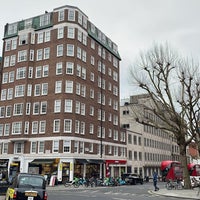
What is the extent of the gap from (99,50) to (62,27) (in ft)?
33.0

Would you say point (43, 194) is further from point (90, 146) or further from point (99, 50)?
point (99, 50)

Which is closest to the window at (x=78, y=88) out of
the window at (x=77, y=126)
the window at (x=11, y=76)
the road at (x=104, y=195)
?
the window at (x=77, y=126)

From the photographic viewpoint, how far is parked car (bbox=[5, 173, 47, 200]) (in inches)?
504

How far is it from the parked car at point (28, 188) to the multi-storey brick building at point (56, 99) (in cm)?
2978

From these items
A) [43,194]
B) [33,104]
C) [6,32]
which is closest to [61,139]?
[33,104]

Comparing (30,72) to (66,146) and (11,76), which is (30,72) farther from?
(66,146)

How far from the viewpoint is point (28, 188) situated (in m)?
13.1

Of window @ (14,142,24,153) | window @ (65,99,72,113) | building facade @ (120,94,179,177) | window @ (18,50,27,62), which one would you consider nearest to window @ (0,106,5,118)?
window @ (14,142,24,153)

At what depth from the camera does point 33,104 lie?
4841 cm

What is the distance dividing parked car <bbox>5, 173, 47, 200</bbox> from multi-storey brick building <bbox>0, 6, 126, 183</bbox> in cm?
2978

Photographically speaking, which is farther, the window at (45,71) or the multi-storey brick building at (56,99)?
the window at (45,71)

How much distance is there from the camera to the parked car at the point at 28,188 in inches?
504

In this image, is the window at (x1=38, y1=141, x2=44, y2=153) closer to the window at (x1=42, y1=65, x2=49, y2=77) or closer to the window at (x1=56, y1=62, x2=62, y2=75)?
the window at (x1=42, y1=65, x2=49, y2=77)

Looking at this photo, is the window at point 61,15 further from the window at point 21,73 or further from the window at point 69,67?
the window at point 21,73
